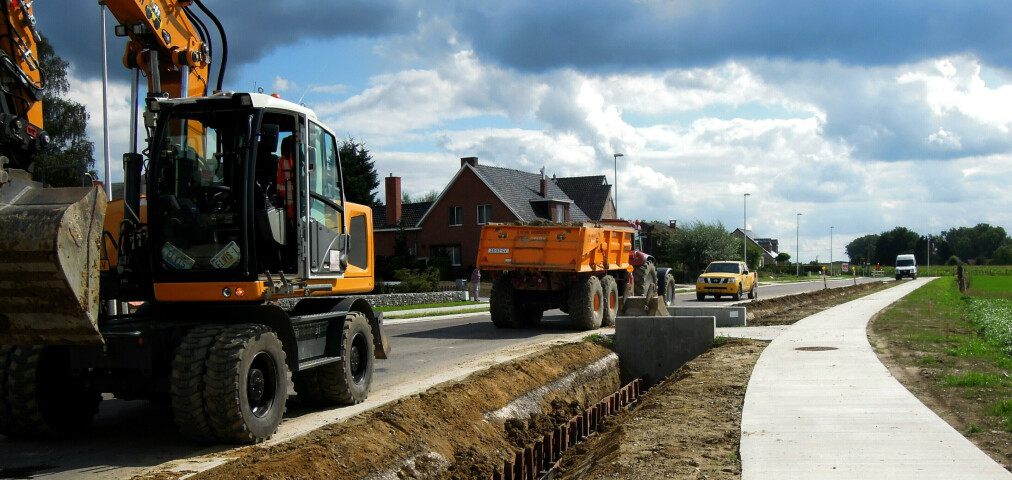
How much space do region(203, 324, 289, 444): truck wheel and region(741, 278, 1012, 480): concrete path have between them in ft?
13.7

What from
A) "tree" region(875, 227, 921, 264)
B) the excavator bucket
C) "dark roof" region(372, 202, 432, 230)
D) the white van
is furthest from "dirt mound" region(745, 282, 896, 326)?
"tree" region(875, 227, 921, 264)

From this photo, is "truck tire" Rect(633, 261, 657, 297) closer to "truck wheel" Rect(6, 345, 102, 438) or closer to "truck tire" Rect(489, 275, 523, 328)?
"truck tire" Rect(489, 275, 523, 328)

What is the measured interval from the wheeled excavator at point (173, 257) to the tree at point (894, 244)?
161 metres

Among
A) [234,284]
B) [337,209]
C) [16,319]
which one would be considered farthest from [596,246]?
[16,319]

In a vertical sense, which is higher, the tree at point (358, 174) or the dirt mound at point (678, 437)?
the tree at point (358, 174)

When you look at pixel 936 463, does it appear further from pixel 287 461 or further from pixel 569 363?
pixel 569 363

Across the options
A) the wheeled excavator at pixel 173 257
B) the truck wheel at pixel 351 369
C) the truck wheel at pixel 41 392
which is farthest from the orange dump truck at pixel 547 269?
the truck wheel at pixel 41 392

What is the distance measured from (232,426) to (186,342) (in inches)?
32.3

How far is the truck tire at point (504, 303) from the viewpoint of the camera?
19.6 m

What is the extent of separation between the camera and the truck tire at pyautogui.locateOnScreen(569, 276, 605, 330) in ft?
62.2

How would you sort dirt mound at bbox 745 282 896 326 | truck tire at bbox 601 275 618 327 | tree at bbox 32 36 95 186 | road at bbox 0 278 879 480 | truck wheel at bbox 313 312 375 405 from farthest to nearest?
tree at bbox 32 36 95 186
dirt mound at bbox 745 282 896 326
truck tire at bbox 601 275 618 327
truck wheel at bbox 313 312 375 405
road at bbox 0 278 879 480

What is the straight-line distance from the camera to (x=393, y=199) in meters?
56.8

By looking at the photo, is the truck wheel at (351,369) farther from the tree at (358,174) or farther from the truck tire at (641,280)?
the tree at (358,174)

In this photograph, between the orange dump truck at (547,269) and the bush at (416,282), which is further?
the bush at (416,282)
